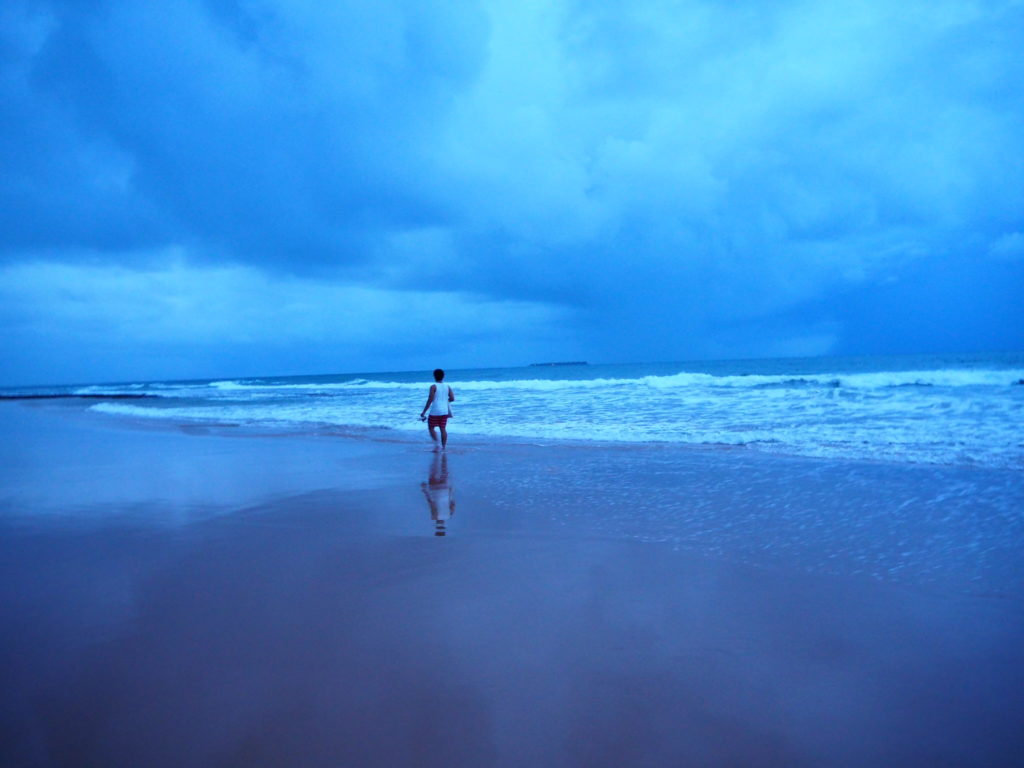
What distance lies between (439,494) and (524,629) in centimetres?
397

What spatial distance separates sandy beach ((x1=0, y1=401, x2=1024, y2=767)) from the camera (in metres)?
2.54

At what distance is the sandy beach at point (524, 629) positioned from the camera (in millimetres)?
2537

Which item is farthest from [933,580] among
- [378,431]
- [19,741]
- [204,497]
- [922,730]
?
[378,431]

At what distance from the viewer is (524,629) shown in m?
3.46

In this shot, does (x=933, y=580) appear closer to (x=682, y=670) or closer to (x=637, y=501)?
(x=682, y=670)

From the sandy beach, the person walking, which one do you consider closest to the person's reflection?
the sandy beach

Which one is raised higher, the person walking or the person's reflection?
the person walking

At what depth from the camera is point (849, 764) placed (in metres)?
2.38

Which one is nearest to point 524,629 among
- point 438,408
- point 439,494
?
point 439,494

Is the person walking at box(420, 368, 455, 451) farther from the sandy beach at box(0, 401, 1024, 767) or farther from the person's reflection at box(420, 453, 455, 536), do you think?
the sandy beach at box(0, 401, 1024, 767)

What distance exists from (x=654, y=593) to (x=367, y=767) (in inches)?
87.8

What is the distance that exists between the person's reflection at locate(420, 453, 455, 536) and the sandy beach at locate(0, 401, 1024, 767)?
57mm

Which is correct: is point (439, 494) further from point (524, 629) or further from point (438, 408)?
point (438, 408)

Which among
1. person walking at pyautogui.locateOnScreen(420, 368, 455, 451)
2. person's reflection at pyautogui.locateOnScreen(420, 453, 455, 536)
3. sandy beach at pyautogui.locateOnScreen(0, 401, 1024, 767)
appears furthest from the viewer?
person walking at pyautogui.locateOnScreen(420, 368, 455, 451)
